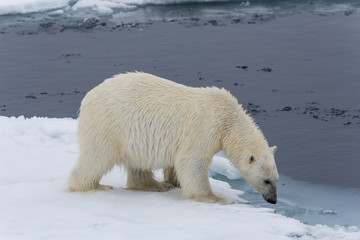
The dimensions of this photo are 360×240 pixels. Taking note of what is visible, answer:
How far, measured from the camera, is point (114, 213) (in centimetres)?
644

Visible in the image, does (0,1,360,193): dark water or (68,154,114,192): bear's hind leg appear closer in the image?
(68,154,114,192): bear's hind leg

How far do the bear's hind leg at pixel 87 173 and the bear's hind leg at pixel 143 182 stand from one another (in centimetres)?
41

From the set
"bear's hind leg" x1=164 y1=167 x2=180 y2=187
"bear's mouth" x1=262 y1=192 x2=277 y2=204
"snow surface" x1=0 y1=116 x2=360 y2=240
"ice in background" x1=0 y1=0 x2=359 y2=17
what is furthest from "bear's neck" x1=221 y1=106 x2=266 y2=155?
"ice in background" x1=0 y1=0 x2=359 y2=17

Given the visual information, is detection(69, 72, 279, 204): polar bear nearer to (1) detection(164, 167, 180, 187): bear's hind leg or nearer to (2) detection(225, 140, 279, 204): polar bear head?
(2) detection(225, 140, 279, 204): polar bear head

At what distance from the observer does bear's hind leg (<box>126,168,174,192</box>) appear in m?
7.56

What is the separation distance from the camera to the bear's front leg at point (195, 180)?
23.0 ft

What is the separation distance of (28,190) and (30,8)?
9801 millimetres

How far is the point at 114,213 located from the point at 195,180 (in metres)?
1.00

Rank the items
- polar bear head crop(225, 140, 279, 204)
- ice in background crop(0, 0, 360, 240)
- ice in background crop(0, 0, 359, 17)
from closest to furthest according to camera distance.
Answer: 1. ice in background crop(0, 0, 360, 240)
2. polar bear head crop(225, 140, 279, 204)
3. ice in background crop(0, 0, 359, 17)

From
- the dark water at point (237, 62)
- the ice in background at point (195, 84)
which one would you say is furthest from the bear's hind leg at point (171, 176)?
the dark water at point (237, 62)

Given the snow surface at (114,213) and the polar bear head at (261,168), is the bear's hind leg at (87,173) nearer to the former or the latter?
the snow surface at (114,213)

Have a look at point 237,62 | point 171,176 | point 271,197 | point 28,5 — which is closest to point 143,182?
point 171,176

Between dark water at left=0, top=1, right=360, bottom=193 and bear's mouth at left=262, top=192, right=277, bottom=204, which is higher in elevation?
dark water at left=0, top=1, right=360, bottom=193

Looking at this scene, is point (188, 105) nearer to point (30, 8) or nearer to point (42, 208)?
point (42, 208)
